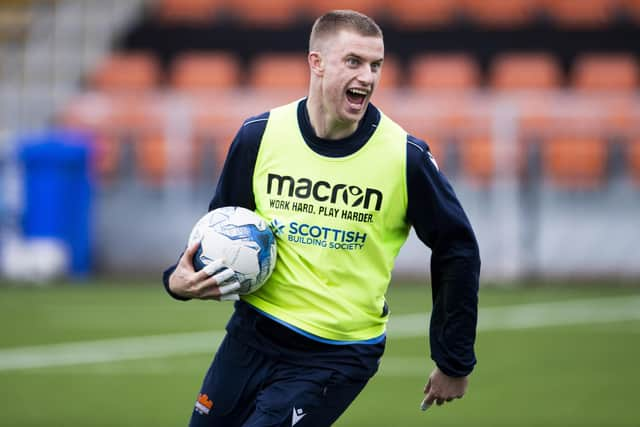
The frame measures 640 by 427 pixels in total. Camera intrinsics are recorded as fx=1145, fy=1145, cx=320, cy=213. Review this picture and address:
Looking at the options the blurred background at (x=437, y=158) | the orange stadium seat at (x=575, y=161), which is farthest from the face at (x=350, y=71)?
the orange stadium seat at (x=575, y=161)

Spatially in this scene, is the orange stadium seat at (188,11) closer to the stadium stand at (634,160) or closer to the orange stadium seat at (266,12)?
the orange stadium seat at (266,12)

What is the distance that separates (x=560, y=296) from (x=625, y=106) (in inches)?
123

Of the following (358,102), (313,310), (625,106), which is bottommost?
Result: (313,310)

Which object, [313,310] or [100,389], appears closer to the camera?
[313,310]

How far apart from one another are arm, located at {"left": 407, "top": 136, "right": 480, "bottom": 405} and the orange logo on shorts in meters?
0.86

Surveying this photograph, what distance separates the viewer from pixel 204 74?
19312mm

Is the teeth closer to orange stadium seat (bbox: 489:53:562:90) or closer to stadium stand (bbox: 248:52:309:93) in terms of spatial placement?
stadium stand (bbox: 248:52:309:93)

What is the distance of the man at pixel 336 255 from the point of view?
4277 millimetres

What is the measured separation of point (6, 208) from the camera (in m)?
16.0

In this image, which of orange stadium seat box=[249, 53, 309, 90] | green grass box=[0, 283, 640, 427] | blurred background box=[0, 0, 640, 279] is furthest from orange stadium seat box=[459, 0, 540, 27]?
green grass box=[0, 283, 640, 427]

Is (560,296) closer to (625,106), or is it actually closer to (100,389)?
(625,106)

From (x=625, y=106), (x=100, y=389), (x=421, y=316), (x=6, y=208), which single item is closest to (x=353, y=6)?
(x=625, y=106)

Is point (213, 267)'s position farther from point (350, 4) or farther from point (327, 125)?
point (350, 4)

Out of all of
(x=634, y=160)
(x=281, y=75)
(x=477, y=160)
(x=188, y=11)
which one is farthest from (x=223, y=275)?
(x=188, y=11)
